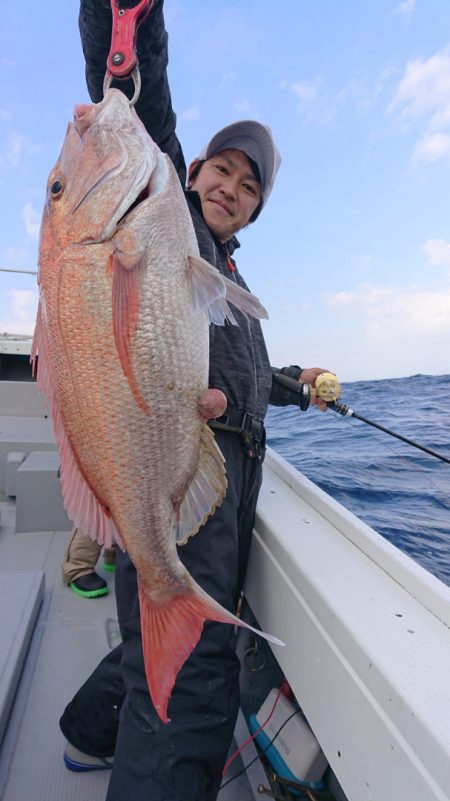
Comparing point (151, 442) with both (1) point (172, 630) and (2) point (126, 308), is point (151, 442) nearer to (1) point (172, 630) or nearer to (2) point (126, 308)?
(2) point (126, 308)

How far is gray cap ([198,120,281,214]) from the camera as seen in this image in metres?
2.12

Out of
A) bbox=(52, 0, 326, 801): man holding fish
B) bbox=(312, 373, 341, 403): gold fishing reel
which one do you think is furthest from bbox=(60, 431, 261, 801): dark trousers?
bbox=(312, 373, 341, 403): gold fishing reel

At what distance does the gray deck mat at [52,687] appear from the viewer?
1.88 metres

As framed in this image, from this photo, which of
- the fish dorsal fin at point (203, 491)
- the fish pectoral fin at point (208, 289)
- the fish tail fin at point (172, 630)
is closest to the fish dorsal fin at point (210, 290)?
the fish pectoral fin at point (208, 289)

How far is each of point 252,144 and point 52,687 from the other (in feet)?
8.87

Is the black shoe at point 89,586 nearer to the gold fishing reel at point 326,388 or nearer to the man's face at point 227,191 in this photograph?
the gold fishing reel at point 326,388

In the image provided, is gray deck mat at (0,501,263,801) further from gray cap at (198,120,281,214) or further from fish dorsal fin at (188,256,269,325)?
gray cap at (198,120,281,214)

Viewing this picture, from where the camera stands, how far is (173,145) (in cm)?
196

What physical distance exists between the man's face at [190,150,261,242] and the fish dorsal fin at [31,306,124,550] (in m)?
1.00

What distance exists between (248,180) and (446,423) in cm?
903

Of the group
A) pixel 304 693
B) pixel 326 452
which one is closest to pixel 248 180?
pixel 304 693

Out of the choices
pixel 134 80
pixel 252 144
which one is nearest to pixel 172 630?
pixel 134 80

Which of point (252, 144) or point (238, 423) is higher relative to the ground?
point (252, 144)

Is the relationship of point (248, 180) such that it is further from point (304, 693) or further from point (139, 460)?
point (304, 693)
